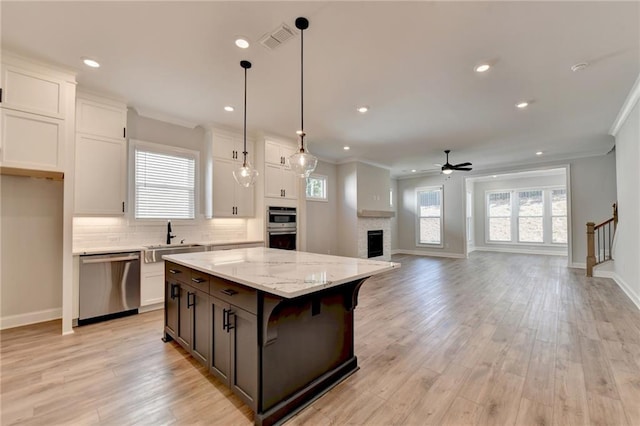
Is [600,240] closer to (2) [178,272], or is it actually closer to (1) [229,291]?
(1) [229,291]

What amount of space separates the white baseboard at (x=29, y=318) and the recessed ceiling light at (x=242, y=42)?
3.97 metres

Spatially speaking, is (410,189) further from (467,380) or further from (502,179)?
(467,380)

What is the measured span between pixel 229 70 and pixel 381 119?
8.12ft

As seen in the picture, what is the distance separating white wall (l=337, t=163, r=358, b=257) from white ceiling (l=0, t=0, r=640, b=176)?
2669 mm

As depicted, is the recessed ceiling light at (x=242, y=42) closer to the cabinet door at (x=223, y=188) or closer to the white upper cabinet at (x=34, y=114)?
the white upper cabinet at (x=34, y=114)

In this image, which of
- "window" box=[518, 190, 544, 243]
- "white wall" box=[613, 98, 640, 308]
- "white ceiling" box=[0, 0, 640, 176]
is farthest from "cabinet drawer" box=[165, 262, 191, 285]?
"window" box=[518, 190, 544, 243]

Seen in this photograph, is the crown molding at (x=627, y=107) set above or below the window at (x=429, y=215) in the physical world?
above

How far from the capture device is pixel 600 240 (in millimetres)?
6316

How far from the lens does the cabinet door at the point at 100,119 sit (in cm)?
344

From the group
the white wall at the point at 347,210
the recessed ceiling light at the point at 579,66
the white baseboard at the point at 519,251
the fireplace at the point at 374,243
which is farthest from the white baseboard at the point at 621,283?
the white wall at the point at 347,210

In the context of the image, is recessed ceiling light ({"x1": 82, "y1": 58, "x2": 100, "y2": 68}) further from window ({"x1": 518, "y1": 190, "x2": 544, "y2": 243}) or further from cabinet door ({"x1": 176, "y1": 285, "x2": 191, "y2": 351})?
window ({"x1": 518, "y1": 190, "x2": 544, "y2": 243})

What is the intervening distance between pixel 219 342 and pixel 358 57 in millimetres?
2888

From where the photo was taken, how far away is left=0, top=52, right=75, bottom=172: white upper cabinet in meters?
2.76

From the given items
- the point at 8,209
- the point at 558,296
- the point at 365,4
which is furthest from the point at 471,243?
the point at 8,209
